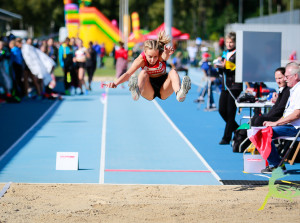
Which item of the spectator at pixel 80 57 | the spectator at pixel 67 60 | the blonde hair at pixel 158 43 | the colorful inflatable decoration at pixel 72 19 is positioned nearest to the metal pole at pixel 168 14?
the spectator at pixel 80 57

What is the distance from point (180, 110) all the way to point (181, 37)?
2792cm

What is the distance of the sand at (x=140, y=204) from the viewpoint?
7.05 m

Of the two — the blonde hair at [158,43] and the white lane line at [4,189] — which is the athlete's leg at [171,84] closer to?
the blonde hair at [158,43]

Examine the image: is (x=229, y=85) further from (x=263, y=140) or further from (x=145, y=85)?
(x=145, y=85)

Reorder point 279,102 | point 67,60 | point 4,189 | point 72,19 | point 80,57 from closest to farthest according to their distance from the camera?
1. point 4,189
2. point 279,102
3. point 67,60
4. point 80,57
5. point 72,19

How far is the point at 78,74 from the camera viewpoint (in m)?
23.9

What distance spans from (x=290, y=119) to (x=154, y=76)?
2.36m

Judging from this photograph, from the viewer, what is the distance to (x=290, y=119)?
31.6 ft

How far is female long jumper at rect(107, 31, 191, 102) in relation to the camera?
802 centimetres

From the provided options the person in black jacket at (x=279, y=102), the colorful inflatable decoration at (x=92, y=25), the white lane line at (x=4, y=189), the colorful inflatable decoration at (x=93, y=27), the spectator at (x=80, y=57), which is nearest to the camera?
the white lane line at (x=4, y=189)

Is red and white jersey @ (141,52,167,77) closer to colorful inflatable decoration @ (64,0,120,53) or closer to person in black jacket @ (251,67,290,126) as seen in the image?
person in black jacket @ (251,67,290,126)

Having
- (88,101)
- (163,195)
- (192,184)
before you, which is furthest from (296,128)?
(88,101)

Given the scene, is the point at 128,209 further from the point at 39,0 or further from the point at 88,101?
the point at 39,0

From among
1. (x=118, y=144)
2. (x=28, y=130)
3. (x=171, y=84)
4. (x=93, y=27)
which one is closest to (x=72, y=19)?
(x=93, y=27)
